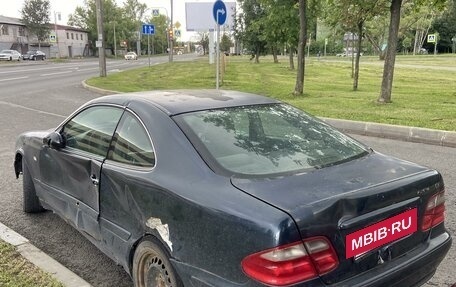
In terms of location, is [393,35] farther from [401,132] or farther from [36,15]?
[36,15]

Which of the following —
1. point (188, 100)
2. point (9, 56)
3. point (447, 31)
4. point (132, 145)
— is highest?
point (447, 31)

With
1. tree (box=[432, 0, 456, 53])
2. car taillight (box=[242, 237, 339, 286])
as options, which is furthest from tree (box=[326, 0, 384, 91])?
tree (box=[432, 0, 456, 53])

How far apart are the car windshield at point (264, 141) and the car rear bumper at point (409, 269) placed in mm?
657

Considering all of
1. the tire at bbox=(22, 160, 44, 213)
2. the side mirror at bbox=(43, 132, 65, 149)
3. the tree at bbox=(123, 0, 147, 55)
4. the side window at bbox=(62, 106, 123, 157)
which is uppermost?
the tree at bbox=(123, 0, 147, 55)

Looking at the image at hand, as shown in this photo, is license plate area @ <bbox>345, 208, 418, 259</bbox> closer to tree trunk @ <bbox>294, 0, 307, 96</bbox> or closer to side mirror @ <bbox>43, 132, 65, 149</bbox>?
side mirror @ <bbox>43, 132, 65, 149</bbox>

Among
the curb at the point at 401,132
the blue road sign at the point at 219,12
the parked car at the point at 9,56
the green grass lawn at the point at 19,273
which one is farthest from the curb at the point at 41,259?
the parked car at the point at 9,56

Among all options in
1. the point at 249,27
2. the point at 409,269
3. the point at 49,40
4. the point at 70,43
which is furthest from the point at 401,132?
the point at 70,43

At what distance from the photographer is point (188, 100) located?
3203mm

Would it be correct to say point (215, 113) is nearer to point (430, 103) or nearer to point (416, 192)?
point (416, 192)

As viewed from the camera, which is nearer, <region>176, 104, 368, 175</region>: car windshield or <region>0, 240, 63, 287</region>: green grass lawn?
<region>176, 104, 368, 175</region>: car windshield

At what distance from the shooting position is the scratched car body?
2084 millimetres

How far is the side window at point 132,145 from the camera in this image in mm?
2826

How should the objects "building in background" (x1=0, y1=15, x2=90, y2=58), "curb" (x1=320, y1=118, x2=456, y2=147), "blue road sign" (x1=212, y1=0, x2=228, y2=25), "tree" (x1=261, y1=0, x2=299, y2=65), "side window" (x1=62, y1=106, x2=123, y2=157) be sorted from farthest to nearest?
"building in background" (x1=0, y1=15, x2=90, y2=58), "tree" (x1=261, y1=0, x2=299, y2=65), "blue road sign" (x1=212, y1=0, x2=228, y2=25), "curb" (x1=320, y1=118, x2=456, y2=147), "side window" (x1=62, y1=106, x2=123, y2=157)

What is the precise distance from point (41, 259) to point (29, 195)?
48.8 inches
